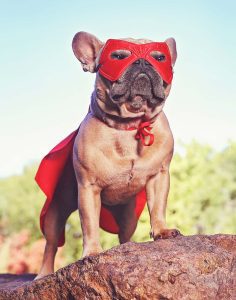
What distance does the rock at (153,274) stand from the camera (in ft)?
12.4

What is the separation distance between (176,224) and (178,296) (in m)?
8.21

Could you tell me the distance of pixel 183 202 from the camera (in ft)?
45.6

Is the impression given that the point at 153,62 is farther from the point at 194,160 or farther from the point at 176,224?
the point at 194,160

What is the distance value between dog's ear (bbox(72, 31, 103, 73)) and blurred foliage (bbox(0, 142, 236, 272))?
688 centimetres

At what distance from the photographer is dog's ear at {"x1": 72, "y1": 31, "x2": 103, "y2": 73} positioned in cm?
496

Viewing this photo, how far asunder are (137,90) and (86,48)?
2.13 feet

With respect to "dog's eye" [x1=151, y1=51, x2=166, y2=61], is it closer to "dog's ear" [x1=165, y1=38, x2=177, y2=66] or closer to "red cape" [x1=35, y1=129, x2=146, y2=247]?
"dog's ear" [x1=165, y1=38, x2=177, y2=66]

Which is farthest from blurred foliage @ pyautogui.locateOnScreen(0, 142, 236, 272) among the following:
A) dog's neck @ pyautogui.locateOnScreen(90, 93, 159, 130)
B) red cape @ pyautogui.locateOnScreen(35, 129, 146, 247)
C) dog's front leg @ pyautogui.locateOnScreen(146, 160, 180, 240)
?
dog's neck @ pyautogui.locateOnScreen(90, 93, 159, 130)

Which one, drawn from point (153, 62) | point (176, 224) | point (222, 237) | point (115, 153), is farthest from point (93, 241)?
point (176, 224)

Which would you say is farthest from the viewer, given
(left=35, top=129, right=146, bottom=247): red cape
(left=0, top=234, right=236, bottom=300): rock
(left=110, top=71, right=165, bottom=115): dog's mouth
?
(left=35, top=129, right=146, bottom=247): red cape

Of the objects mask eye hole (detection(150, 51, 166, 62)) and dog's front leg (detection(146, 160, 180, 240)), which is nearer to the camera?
mask eye hole (detection(150, 51, 166, 62))

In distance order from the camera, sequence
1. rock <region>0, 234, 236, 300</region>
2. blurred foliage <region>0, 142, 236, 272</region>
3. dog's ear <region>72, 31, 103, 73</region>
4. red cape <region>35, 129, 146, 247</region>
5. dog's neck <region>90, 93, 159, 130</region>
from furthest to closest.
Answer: blurred foliage <region>0, 142, 236, 272</region> → red cape <region>35, 129, 146, 247</region> → dog's ear <region>72, 31, 103, 73</region> → dog's neck <region>90, 93, 159, 130</region> → rock <region>0, 234, 236, 300</region>

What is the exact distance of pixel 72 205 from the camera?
5.50 meters

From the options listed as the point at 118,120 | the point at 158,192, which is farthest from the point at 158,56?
the point at 158,192
